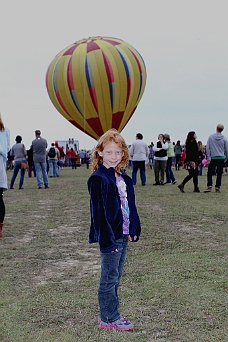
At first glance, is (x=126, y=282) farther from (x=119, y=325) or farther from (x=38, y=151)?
(x=38, y=151)

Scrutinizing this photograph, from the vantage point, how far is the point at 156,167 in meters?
17.5

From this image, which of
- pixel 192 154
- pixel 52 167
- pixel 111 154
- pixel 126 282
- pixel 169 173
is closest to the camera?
pixel 111 154

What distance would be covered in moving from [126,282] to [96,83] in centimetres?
1767

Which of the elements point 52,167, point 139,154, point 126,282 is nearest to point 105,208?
point 126,282

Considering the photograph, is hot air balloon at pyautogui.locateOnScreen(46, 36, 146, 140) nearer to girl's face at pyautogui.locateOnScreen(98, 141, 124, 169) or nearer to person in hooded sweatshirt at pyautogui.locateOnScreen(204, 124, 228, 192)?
person in hooded sweatshirt at pyautogui.locateOnScreen(204, 124, 228, 192)

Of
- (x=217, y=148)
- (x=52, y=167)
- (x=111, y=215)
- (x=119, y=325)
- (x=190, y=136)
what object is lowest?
(x=119, y=325)

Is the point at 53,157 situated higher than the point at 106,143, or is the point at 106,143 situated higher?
the point at 106,143

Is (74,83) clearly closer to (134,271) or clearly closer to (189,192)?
(189,192)

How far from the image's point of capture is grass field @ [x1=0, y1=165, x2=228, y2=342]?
12.1ft

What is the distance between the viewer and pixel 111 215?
3578 mm

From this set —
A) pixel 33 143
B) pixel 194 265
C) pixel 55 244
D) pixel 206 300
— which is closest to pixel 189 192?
pixel 33 143

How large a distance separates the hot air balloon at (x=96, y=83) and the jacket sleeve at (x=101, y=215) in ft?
61.1

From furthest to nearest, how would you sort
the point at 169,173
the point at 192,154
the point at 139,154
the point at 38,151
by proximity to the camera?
1. the point at 169,173
2. the point at 139,154
3. the point at 38,151
4. the point at 192,154

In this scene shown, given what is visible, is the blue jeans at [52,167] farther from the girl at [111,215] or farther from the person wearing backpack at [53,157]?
the girl at [111,215]
